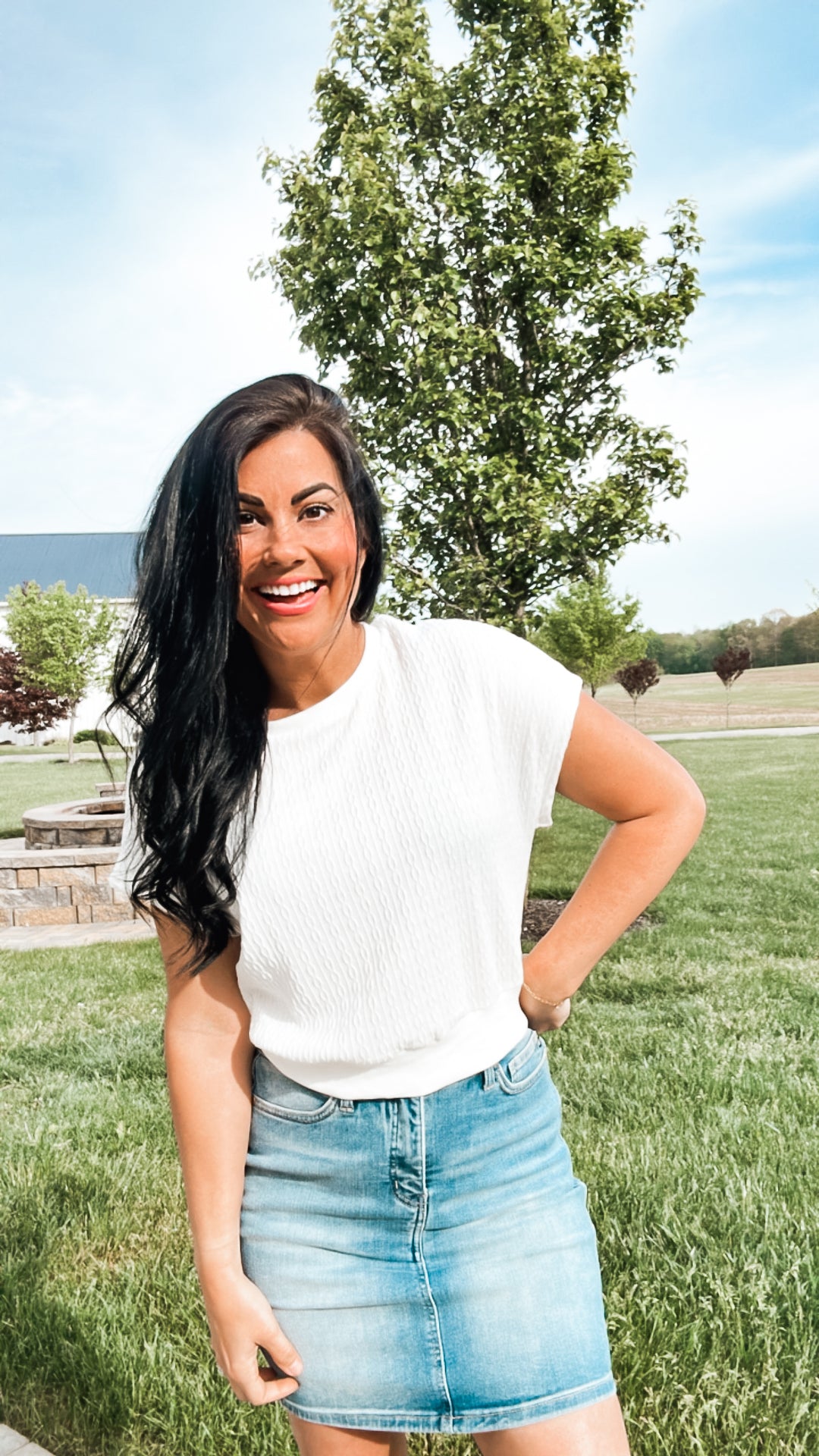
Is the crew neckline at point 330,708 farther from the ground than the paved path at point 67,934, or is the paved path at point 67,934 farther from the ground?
the crew neckline at point 330,708

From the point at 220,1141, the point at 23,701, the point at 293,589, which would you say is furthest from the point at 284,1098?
the point at 23,701

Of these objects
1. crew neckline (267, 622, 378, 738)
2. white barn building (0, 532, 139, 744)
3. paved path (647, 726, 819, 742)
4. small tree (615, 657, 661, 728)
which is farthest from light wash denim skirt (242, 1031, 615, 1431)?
white barn building (0, 532, 139, 744)

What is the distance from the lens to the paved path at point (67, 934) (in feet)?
27.3

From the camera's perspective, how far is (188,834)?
60.1 inches

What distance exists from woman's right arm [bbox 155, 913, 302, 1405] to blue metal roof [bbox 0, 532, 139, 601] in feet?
171

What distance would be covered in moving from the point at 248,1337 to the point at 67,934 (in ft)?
25.4

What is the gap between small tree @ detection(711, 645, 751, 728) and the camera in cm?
3444

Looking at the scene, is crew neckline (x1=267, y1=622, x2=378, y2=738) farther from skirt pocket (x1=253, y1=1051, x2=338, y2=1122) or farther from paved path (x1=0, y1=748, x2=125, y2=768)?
paved path (x1=0, y1=748, x2=125, y2=768)

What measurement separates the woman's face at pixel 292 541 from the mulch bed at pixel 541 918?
582 cm

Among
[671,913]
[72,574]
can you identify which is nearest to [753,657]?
[671,913]

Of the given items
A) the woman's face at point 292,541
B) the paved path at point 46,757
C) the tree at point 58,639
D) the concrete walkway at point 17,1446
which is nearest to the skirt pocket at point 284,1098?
the woman's face at point 292,541

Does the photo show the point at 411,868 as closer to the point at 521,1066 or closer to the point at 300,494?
the point at 521,1066

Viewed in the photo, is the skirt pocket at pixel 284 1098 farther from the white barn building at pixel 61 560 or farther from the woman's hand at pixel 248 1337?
the white barn building at pixel 61 560

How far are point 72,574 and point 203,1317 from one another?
5394cm
